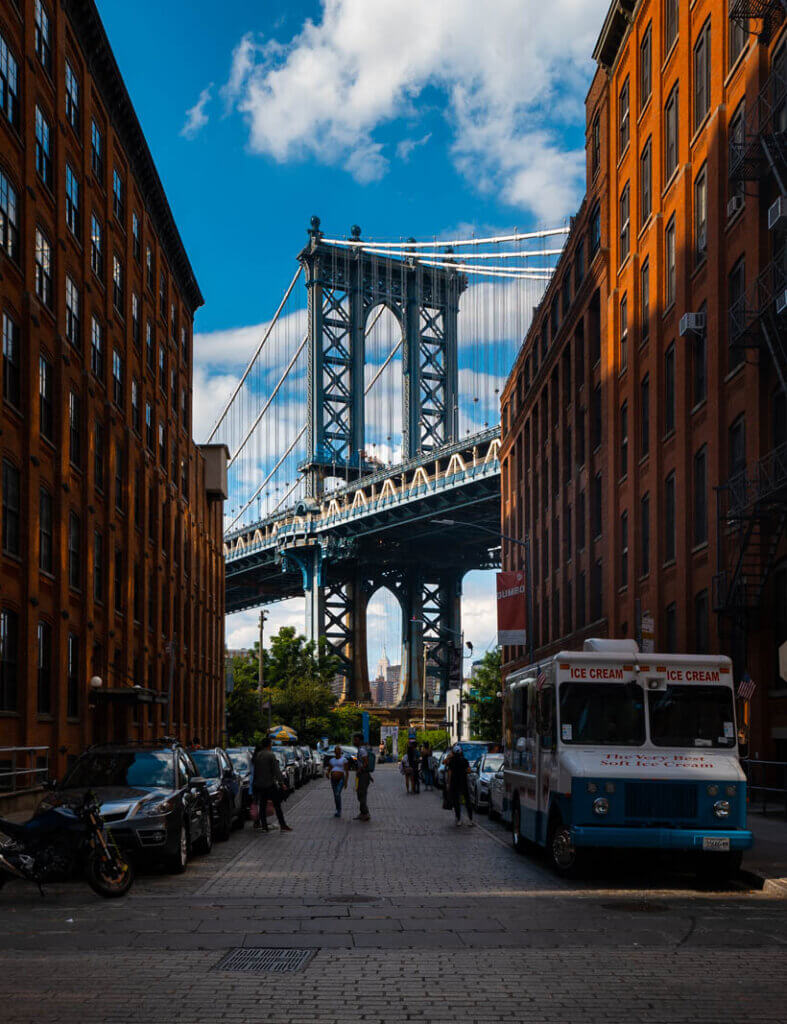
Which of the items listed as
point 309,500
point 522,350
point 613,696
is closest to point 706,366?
point 613,696

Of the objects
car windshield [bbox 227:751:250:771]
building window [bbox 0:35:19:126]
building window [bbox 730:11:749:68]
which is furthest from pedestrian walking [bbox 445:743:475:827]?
building window [bbox 730:11:749:68]

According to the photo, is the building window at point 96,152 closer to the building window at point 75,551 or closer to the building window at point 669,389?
the building window at point 75,551

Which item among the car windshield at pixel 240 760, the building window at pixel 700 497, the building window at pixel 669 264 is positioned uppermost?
the building window at pixel 669 264

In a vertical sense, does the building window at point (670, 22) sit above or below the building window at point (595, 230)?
above

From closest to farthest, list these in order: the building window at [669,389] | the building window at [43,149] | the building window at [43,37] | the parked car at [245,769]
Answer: the parked car at [245,769] < the building window at [43,149] < the building window at [43,37] < the building window at [669,389]

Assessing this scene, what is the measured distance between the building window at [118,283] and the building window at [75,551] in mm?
9329

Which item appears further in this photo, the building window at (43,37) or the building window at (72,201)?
the building window at (72,201)

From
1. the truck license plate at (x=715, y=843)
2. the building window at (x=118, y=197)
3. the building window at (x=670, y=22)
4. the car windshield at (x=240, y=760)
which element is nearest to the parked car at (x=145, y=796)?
the truck license plate at (x=715, y=843)

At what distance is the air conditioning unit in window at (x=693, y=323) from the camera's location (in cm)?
3378

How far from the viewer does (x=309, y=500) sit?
359 feet

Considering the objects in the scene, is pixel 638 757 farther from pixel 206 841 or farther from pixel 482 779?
pixel 482 779

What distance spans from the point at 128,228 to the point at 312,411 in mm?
69093

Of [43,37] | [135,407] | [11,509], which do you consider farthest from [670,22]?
[11,509]

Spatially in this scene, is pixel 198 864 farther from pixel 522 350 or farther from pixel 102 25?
pixel 522 350
